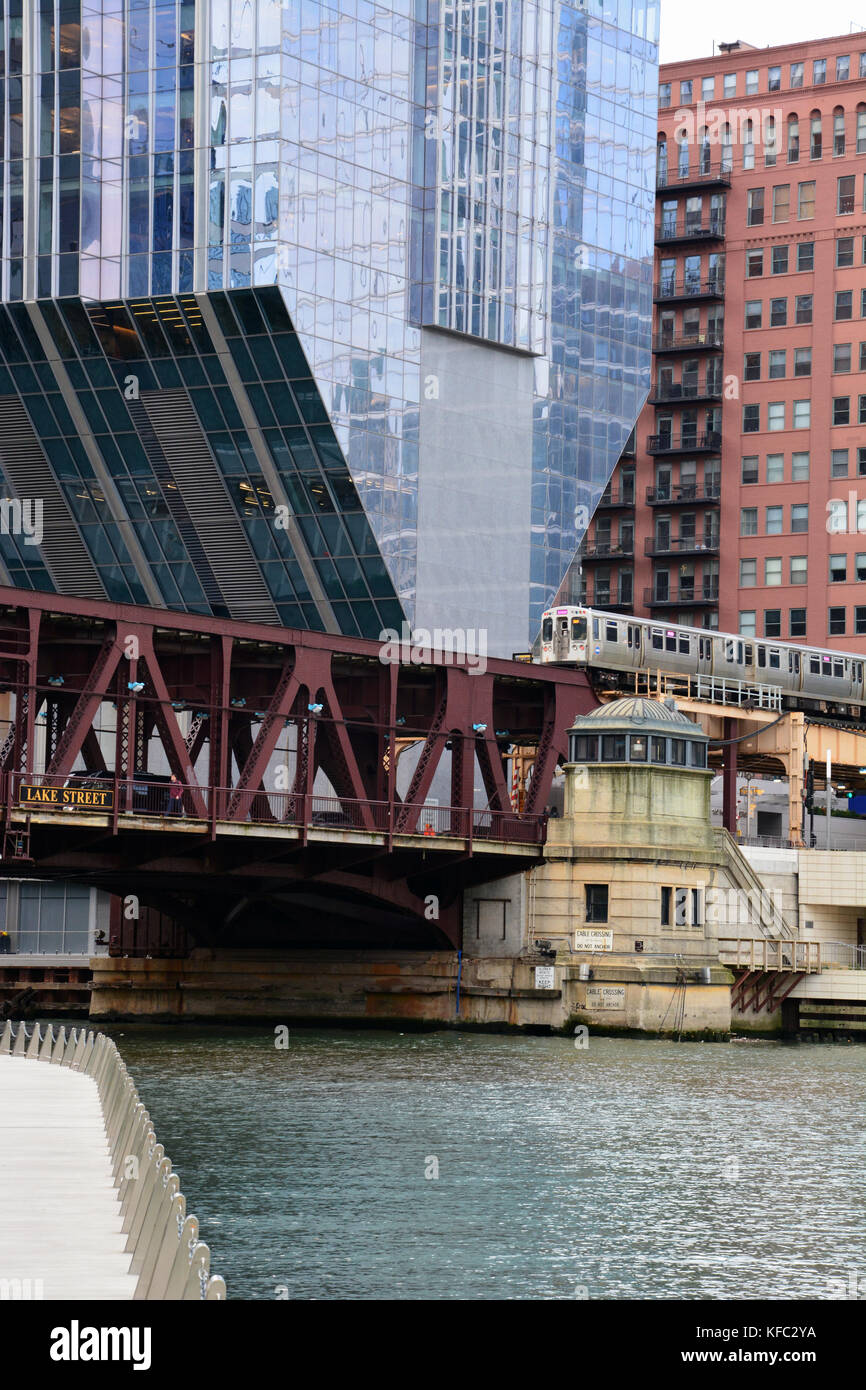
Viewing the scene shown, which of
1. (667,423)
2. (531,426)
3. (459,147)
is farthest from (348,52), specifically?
(667,423)

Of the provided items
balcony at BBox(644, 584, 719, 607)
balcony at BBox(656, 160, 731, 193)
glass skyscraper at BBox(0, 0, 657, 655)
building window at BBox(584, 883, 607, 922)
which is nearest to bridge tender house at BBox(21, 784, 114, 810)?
building window at BBox(584, 883, 607, 922)

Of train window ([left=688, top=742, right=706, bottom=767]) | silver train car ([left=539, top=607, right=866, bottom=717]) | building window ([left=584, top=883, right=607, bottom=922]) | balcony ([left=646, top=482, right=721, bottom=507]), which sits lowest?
building window ([left=584, top=883, right=607, bottom=922])

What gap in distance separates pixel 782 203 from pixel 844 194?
14.6 feet

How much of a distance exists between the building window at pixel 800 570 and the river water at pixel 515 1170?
82126mm

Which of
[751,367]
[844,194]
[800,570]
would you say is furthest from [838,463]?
[844,194]

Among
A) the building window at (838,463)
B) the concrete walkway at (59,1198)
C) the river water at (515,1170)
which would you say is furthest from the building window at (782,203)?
the concrete walkway at (59,1198)

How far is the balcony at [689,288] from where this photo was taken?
15200cm

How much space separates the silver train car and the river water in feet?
74.4

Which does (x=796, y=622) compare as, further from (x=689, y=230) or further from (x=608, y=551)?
(x=689, y=230)

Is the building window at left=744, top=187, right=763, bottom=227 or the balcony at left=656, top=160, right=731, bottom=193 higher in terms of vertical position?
the balcony at left=656, top=160, right=731, bottom=193

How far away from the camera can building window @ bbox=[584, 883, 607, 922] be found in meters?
82.2

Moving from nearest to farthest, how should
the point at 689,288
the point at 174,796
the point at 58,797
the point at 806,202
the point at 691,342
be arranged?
1. the point at 58,797
2. the point at 174,796
3. the point at 806,202
4. the point at 691,342
5. the point at 689,288

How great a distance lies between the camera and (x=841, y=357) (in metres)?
147

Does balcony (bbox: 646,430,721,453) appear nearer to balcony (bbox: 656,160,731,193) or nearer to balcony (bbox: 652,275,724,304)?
balcony (bbox: 652,275,724,304)
